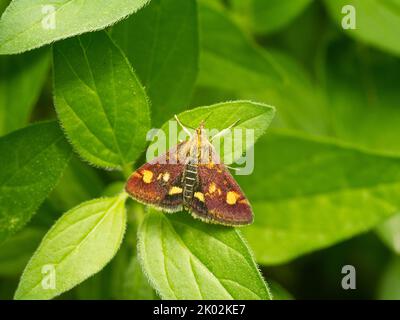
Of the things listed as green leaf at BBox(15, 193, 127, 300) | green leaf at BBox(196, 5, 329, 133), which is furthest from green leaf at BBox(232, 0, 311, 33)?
green leaf at BBox(15, 193, 127, 300)

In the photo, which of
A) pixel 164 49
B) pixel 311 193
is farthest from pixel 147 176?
pixel 311 193

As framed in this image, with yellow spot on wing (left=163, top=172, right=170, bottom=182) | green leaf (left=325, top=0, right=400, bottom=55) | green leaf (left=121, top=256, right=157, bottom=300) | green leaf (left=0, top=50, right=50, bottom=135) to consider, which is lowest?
green leaf (left=121, top=256, right=157, bottom=300)

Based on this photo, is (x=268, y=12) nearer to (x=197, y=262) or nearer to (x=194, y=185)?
(x=194, y=185)

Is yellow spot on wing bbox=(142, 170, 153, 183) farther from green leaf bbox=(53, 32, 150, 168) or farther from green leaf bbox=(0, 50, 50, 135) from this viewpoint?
green leaf bbox=(0, 50, 50, 135)

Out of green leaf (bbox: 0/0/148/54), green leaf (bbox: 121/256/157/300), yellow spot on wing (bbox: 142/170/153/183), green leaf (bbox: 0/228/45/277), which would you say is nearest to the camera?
green leaf (bbox: 0/0/148/54)

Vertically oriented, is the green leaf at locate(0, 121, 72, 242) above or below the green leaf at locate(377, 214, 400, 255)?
above

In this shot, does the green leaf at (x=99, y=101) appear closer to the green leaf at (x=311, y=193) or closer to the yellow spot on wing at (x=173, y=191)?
the yellow spot on wing at (x=173, y=191)

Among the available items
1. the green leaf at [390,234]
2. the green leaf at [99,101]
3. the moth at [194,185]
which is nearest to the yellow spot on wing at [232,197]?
the moth at [194,185]
